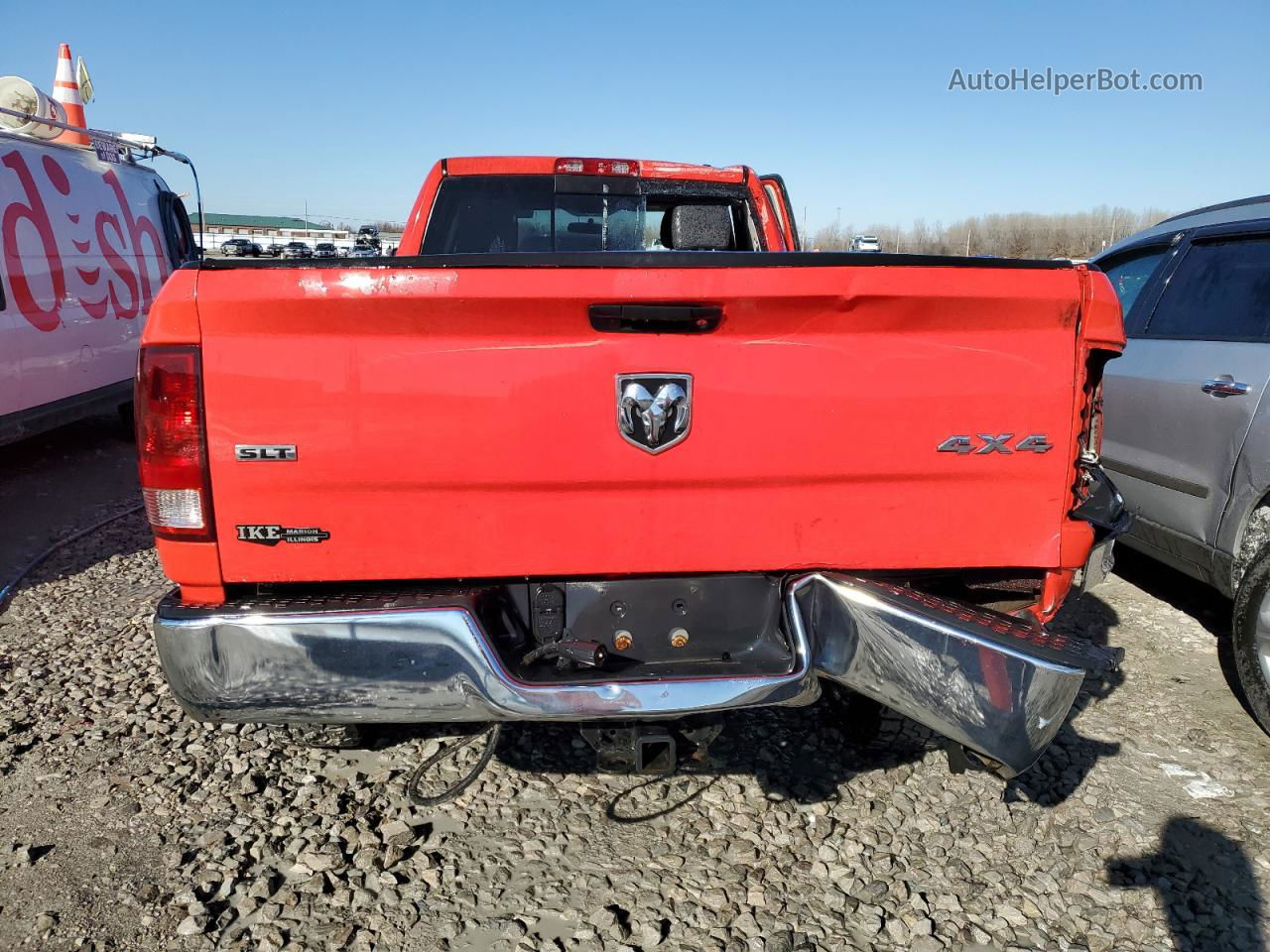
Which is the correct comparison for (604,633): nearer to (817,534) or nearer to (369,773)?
(817,534)

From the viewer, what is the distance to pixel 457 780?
308 cm

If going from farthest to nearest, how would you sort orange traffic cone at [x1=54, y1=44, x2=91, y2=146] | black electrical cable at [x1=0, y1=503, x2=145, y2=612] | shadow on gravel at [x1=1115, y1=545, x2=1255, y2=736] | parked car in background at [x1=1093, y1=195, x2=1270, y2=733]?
1. orange traffic cone at [x1=54, y1=44, x2=91, y2=146]
2. black electrical cable at [x1=0, y1=503, x2=145, y2=612]
3. shadow on gravel at [x1=1115, y1=545, x2=1255, y2=736]
4. parked car in background at [x1=1093, y1=195, x2=1270, y2=733]

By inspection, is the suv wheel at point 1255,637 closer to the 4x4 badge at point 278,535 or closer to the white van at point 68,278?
the 4x4 badge at point 278,535

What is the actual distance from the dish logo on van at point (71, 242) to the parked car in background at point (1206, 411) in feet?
22.3

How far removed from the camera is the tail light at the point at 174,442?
7.01 feet

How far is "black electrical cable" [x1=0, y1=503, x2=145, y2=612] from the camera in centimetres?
484

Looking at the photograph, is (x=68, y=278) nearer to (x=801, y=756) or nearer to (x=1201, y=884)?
(x=801, y=756)

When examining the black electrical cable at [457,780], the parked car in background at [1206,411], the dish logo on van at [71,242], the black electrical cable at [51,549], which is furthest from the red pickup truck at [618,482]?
the dish logo on van at [71,242]

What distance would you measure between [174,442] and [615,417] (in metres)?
1.03

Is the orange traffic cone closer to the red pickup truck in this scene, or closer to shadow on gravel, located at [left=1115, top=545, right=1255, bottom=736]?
the red pickup truck

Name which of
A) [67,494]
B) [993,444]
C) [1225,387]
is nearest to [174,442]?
[993,444]

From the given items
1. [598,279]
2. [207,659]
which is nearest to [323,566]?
[207,659]

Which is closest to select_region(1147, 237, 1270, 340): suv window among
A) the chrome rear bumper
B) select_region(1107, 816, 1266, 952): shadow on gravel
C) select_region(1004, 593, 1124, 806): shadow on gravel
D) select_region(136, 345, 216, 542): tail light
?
select_region(1004, 593, 1124, 806): shadow on gravel

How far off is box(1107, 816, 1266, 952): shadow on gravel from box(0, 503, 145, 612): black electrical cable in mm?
5040
